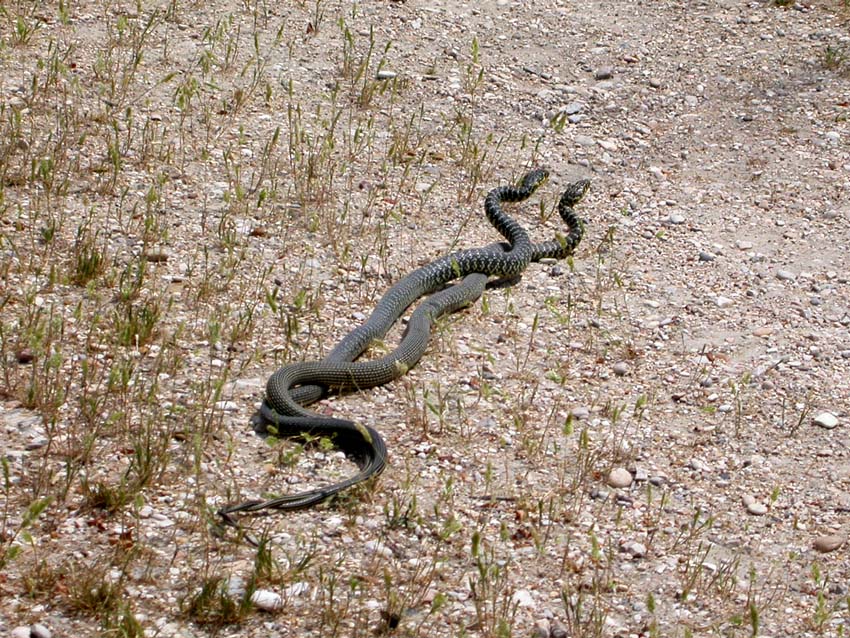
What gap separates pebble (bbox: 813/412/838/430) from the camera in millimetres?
7543

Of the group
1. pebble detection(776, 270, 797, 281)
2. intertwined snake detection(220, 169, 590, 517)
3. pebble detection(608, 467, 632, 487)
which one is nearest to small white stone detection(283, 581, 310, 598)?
intertwined snake detection(220, 169, 590, 517)

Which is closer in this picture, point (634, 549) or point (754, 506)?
point (634, 549)

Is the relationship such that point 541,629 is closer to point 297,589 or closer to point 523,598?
point 523,598

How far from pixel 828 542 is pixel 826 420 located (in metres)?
1.36

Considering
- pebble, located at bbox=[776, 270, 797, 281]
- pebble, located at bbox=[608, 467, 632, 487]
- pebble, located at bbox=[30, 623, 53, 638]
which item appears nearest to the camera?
pebble, located at bbox=[30, 623, 53, 638]

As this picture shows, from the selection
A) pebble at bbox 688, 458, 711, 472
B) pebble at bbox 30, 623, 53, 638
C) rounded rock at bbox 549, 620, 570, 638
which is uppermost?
pebble at bbox 688, 458, 711, 472

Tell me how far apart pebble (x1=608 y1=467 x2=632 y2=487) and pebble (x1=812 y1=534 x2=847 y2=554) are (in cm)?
108

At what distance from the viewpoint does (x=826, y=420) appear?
298 inches

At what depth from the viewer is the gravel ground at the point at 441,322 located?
580 cm

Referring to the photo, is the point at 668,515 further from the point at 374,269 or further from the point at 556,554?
the point at 374,269

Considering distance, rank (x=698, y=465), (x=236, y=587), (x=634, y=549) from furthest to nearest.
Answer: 1. (x=698, y=465)
2. (x=634, y=549)
3. (x=236, y=587)

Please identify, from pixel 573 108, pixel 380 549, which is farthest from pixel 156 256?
pixel 573 108

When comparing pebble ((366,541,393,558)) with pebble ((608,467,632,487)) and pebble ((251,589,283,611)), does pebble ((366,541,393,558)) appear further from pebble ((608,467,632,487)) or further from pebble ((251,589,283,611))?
pebble ((608,467,632,487))

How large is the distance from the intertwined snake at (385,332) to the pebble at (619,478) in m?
1.35
